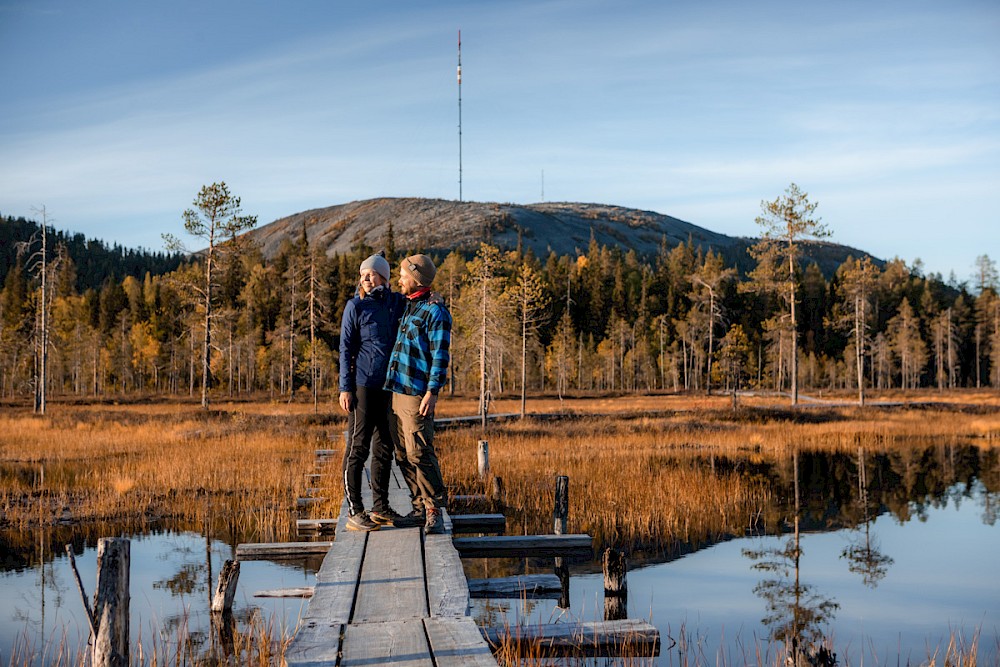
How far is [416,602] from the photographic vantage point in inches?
223

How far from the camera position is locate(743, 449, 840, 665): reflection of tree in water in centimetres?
907

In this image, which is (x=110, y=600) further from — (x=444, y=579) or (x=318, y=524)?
(x=318, y=524)

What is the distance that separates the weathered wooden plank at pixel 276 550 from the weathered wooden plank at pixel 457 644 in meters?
3.80

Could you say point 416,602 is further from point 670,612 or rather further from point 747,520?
point 747,520

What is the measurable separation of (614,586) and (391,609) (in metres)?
3.54

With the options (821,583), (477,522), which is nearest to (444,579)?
(477,522)

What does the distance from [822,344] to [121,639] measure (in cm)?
11184

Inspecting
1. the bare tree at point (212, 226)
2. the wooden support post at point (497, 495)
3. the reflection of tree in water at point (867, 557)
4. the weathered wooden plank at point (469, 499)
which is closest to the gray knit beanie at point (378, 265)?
the weathered wooden plank at point (469, 499)

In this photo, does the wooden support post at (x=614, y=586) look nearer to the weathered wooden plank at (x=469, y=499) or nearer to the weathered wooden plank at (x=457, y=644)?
the weathered wooden plank at (x=457, y=644)

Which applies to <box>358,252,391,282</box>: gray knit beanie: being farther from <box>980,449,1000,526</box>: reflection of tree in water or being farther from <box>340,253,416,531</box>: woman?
<box>980,449,1000,526</box>: reflection of tree in water

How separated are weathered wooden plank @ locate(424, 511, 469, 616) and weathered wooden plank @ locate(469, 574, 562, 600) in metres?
0.66

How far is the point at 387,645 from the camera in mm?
4844

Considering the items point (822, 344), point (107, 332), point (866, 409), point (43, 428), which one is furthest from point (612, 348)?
point (43, 428)

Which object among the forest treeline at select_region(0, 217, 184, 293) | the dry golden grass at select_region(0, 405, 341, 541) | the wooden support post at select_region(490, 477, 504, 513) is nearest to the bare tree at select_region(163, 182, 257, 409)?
the dry golden grass at select_region(0, 405, 341, 541)
